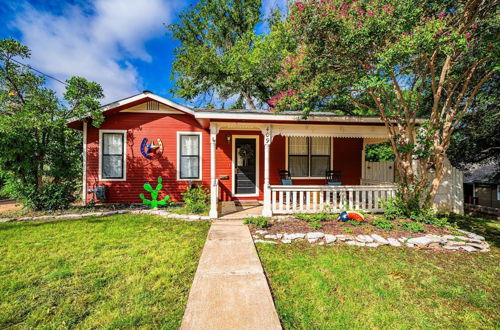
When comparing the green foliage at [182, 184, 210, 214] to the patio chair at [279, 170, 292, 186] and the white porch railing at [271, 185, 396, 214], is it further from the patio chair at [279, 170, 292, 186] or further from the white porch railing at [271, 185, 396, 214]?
the patio chair at [279, 170, 292, 186]

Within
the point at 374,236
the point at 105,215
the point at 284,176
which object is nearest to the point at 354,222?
the point at 374,236

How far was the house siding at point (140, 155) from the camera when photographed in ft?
23.6

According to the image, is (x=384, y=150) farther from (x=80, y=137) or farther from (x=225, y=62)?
(x=80, y=137)

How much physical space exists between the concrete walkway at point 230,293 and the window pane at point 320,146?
5.24 m

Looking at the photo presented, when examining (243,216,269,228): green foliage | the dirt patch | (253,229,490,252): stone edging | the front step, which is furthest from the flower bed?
the dirt patch

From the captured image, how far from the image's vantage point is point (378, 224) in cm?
479

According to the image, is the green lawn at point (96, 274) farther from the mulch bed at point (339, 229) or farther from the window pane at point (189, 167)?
the window pane at point (189, 167)

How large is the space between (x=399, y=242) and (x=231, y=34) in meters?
17.9

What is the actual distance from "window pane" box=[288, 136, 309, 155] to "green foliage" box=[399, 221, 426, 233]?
12.9ft

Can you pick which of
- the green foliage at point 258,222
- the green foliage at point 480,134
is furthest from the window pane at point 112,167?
the green foliage at point 480,134

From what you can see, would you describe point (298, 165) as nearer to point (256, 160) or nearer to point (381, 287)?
point (256, 160)

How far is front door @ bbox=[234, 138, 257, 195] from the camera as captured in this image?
7.80 m

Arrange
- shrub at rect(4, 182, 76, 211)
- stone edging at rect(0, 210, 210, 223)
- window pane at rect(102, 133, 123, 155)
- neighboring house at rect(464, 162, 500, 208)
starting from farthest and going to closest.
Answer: neighboring house at rect(464, 162, 500, 208), window pane at rect(102, 133, 123, 155), shrub at rect(4, 182, 76, 211), stone edging at rect(0, 210, 210, 223)

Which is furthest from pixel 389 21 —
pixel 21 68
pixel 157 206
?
pixel 21 68
